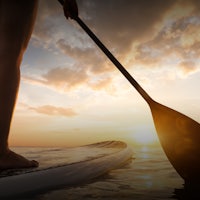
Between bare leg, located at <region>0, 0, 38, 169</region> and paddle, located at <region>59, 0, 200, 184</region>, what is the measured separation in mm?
747

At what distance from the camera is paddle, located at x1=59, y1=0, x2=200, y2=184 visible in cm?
213

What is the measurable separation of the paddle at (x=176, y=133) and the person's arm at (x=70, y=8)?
1.9 inches

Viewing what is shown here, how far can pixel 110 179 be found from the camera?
2.38 m

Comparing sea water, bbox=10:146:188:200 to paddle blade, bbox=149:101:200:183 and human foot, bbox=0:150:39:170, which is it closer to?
paddle blade, bbox=149:101:200:183

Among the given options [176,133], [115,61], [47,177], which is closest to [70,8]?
[115,61]

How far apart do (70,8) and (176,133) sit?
4.81ft

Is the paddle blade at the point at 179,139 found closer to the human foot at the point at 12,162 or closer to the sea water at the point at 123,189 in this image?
the sea water at the point at 123,189

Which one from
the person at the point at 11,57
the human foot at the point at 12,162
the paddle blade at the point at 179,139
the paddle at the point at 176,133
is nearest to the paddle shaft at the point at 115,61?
the paddle at the point at 176,133

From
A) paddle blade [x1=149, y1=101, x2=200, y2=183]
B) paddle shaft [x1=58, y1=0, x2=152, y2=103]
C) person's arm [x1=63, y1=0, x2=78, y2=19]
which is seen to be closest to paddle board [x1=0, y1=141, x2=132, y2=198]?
paddle blade [x1=149, y1=101, x2=200, y2=183]

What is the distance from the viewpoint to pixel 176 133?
8.05ft

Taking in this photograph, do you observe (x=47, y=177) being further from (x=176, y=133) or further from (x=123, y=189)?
(x=176, y=133)

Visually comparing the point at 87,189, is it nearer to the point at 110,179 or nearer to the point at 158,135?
the point at 110,179

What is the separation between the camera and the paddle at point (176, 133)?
84.0 inches

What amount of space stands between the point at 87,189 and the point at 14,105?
2.53 feet
